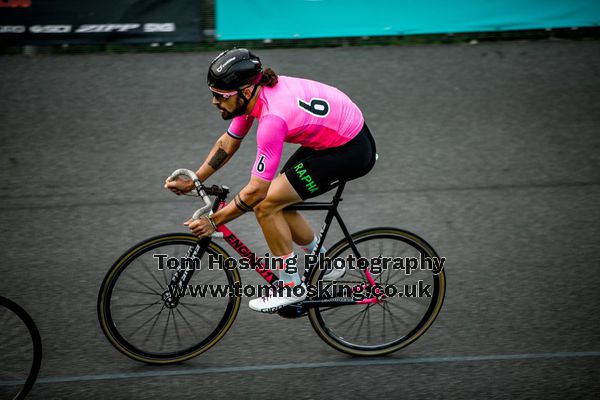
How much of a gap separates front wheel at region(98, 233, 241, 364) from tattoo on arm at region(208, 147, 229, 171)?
56 centimetres

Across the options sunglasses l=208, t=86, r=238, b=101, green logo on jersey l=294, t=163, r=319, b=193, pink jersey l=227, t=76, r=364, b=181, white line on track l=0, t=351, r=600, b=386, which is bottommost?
white line on track l=0, t=351, r=600, b=386

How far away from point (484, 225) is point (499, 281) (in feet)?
2.90

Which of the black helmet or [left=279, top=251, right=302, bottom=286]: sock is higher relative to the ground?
the black helmet

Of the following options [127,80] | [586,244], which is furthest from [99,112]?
[586,244]

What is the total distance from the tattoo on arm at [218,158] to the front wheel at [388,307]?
3.21 ft

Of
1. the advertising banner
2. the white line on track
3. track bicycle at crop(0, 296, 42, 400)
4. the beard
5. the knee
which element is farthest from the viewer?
the advertising banner

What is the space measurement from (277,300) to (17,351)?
5.28ft

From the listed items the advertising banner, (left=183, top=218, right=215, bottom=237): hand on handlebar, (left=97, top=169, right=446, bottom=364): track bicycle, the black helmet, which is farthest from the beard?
the advertising banner

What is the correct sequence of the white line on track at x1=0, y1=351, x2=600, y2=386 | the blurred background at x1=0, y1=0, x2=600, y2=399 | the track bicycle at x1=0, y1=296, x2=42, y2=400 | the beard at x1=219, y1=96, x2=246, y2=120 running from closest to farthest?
the track bicycle at x1=0, y1=296, x2=42, y2=400
the beard at x1=219, y1=96, x2=246, y2=120
the white line on track at x1=0, y1=351, x2=600, y2=386
the blurred background at x1=0, y1=0, x2=600, y2=399

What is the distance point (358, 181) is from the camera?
22.6 ft

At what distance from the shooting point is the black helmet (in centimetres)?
389

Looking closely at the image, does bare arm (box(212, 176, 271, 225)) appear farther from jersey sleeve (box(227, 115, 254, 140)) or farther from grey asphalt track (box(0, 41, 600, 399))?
grey asphalt track (box(0, 41, 600, 399))

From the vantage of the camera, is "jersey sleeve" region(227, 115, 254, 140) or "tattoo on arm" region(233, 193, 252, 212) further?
"jersey sleeve" region(227, 115, 254, 140)

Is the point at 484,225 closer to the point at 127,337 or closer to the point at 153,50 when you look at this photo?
the point at 127,337
